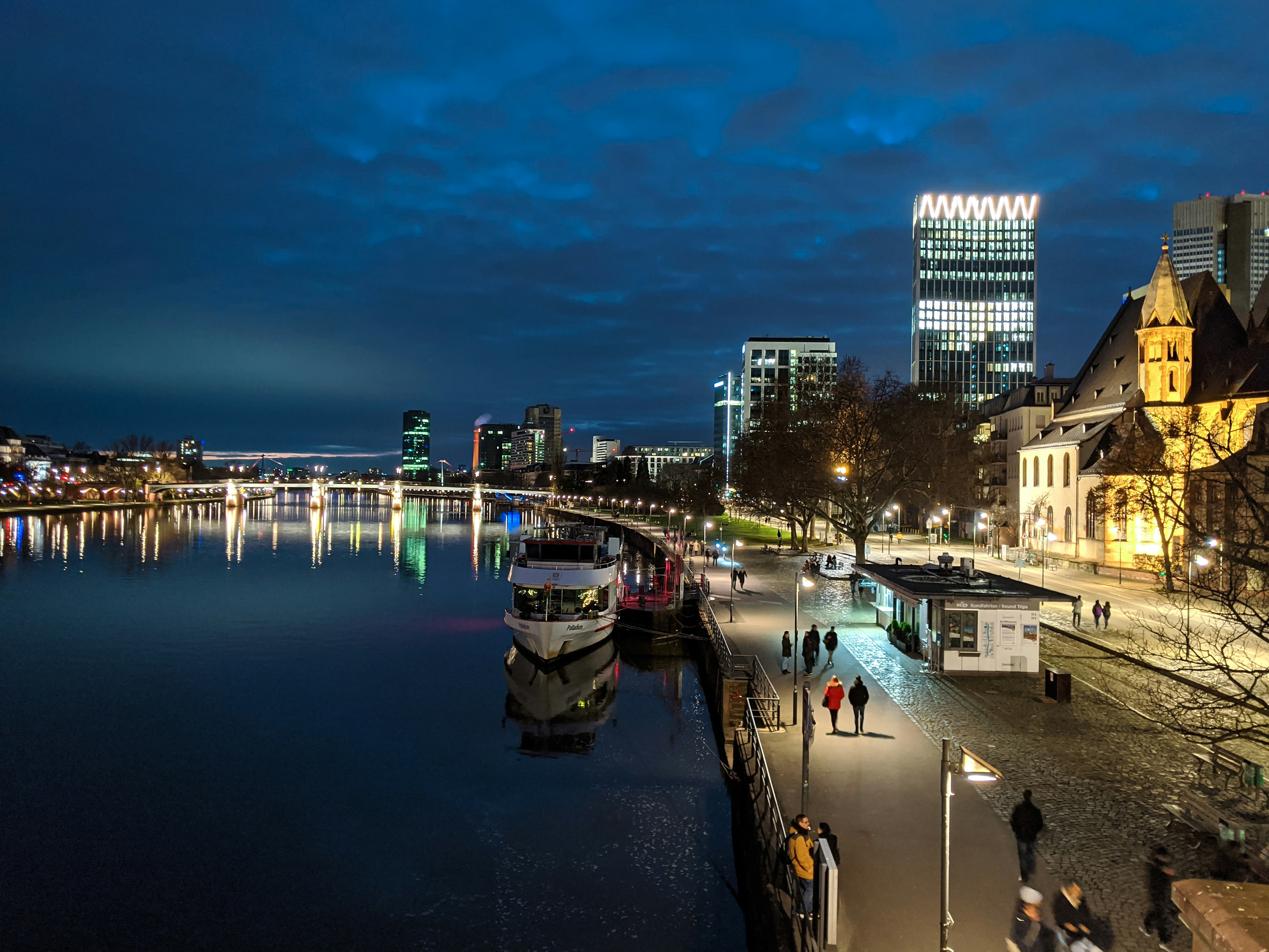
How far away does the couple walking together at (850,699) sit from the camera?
2094cm

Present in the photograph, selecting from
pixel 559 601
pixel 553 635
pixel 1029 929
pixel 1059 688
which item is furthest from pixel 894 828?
pixel 559 601

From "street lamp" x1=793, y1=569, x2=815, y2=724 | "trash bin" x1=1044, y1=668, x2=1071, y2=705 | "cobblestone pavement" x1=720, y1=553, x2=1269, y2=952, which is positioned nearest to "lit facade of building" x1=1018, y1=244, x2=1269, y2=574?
"street lamp" x1=793, y1=569, x2=815, y2=724

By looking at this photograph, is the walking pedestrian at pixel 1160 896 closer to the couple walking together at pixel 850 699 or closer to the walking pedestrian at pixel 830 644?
the couple walking together at pixel 850 699

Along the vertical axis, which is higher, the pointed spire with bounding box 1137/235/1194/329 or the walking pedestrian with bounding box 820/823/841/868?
the pointed spire with bounding box 1137/235/1194/329

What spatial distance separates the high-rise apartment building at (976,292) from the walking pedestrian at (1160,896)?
149158mm

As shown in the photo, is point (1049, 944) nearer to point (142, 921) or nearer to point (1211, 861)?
point (1211, 861)

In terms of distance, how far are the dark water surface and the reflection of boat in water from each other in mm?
145

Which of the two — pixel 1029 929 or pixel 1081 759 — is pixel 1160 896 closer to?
pixel 1029 929

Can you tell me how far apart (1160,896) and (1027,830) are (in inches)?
77.1

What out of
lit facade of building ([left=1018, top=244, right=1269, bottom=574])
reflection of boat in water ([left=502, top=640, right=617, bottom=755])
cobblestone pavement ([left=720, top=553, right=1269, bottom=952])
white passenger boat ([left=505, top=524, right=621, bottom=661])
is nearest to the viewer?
cobblestone pavement ([left=720, top=553, right=1269, bottom=952])

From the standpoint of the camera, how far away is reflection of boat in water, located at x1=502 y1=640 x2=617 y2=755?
2916cm

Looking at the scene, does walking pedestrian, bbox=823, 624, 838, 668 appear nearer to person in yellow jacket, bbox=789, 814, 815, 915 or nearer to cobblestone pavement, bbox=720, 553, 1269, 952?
cobblestone pavement, bbox=720, 553, 1269, 952

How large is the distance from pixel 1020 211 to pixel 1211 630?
140 meters

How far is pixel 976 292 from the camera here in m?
156
